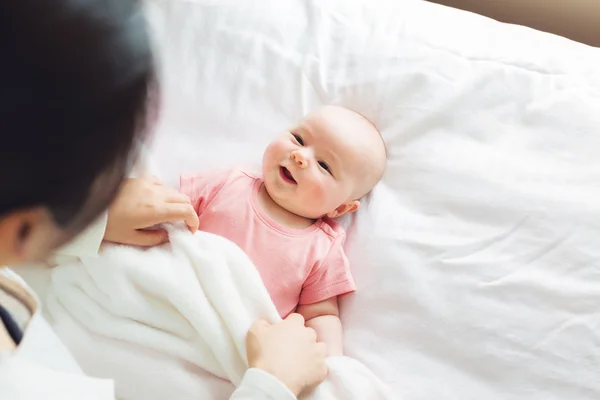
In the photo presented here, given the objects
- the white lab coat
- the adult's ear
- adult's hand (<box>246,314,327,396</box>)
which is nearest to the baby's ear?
adult's hand (<box>246,314,327,396</box>)

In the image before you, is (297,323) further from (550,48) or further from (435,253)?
(550,48)

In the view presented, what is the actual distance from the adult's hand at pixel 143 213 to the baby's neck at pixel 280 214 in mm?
148

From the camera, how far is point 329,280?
0.91 meters

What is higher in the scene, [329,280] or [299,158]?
[299,158]

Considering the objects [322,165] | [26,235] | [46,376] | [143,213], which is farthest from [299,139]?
[26,235]

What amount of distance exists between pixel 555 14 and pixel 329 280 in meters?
0.77

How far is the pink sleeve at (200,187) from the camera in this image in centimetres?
A: 98

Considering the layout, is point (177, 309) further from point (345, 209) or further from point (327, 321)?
point (345, 209)

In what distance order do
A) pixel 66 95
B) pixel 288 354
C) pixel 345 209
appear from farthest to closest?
pixel 345 209
pixel 288 354
pixel 66 95

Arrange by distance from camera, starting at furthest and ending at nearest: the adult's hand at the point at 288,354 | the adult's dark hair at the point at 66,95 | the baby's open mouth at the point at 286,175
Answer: the baby's open mouth at the point at 286,175
the adult's hand at the point at 288,354
the adult's dark hair at the point at 66,95

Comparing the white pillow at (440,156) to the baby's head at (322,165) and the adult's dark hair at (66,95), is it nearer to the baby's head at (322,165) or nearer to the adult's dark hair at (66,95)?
the baby's head at (322,165)

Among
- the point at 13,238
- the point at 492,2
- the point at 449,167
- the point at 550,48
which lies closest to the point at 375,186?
the point at 449,167

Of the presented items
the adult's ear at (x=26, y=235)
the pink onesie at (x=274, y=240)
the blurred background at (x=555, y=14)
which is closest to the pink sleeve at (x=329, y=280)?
the pink onesie at (x=274, y=240)

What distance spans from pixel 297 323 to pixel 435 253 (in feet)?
0.72
